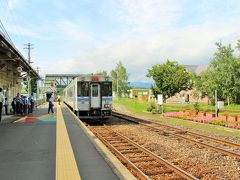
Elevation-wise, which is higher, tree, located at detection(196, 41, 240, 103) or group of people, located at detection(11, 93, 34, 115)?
tree, located at detection(196, 41, 240, 103)

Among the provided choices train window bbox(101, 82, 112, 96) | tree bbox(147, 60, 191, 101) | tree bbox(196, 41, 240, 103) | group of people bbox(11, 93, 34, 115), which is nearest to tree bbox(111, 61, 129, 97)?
tree bbox(196, 41, 240, 103)

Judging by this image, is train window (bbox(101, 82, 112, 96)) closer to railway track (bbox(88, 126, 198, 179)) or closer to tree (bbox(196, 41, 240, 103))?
railway track (bbox(88, 126, 198, 179))

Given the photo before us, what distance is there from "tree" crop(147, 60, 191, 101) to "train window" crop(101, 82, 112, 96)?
24869 mm

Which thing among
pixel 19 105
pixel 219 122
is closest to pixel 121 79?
pixel 19 105

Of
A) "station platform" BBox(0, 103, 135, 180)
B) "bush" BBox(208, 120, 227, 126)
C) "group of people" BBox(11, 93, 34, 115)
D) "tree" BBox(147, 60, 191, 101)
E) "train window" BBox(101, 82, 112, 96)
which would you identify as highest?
"tree" BBox(147, 60, 191, 101)

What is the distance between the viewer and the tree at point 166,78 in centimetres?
4781

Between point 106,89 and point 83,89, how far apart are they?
145 centimetres

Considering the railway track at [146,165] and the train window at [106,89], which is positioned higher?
the train window at [106,89]

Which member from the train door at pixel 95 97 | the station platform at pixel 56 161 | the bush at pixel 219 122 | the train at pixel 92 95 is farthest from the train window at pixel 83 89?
the station platform at pixel 56 161

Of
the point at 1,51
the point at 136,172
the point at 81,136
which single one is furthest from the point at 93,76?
the point at 136,172

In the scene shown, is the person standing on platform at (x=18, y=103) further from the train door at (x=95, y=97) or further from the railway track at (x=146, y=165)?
the railway track at (x=146, y=165)

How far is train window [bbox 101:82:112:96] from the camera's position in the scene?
23.2m

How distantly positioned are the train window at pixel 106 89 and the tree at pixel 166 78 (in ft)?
81.6

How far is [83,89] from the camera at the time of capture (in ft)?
75.8
